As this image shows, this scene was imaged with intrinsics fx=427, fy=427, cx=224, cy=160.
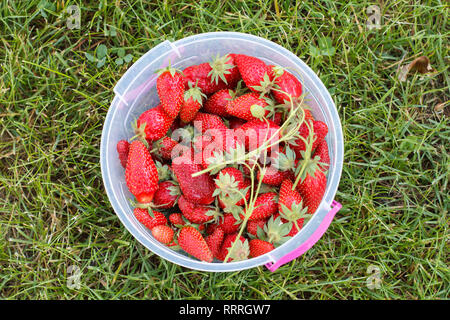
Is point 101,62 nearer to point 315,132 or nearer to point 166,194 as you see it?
point 166,194

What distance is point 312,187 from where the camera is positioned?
3.75ft

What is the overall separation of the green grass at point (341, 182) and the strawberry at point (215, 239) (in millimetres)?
176

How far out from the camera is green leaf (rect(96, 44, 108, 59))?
1410mm

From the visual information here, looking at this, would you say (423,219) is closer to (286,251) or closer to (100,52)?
(286,251)

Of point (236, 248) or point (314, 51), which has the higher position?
point (314, 51)

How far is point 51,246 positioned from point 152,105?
545 millimetres

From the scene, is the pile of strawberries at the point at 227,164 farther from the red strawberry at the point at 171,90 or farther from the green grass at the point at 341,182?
the green grass at the point at 341,182

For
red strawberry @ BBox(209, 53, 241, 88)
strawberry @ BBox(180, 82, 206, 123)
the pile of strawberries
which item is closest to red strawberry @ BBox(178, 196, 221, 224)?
the pile of strawberries

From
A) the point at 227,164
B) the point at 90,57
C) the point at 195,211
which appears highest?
the point at 90,57

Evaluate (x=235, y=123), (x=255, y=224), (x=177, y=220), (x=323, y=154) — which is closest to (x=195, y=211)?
(x=177, y=220)

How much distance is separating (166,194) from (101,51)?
0.57 metres

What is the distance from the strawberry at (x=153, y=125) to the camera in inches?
45.9
